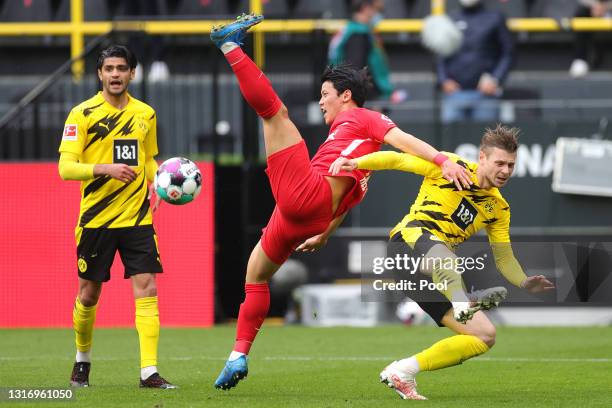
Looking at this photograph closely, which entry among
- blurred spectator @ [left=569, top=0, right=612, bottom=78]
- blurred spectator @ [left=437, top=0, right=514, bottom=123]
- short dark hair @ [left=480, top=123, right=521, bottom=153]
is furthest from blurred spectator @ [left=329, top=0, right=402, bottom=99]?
short dark hair @ [left=480, top=123, right=521, bottom=153]

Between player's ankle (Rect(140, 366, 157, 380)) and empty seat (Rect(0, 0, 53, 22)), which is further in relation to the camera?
empty seat (Rect(0, 0, 53, 22))

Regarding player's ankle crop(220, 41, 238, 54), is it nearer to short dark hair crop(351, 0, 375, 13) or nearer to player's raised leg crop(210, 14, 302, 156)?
player's raised leg crop(210, 14, 302, 156)

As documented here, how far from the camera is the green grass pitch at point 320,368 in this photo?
25.6 ft

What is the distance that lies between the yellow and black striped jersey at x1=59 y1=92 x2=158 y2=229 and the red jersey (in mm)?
1291

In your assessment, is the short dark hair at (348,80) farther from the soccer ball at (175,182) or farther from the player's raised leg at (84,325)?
the player's raised leg at (84,325)

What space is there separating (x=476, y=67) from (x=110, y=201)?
749 centimetres

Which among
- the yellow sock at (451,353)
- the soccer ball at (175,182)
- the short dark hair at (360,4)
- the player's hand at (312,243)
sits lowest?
the yellow sock at (451,353)

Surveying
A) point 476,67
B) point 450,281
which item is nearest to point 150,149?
point 450,281

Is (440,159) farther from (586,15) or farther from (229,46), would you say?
(586,15)

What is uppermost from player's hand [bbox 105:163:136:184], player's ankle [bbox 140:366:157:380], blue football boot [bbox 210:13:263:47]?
blue football boot [bbox 210:13:263:47]

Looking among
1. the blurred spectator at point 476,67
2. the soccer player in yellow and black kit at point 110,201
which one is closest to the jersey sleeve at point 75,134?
the soccer player in yellow and black kit at point 110,201

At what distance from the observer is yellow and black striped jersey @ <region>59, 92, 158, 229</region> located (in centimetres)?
862

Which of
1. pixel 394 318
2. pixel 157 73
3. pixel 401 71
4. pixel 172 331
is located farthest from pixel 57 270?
pixel 401 71

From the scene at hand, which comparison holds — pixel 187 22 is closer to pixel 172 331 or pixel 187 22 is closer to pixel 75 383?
pixel 172 331
